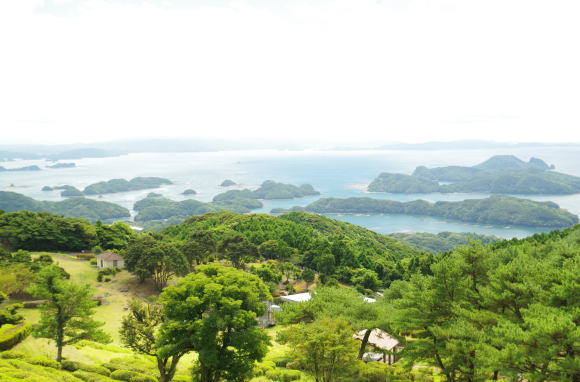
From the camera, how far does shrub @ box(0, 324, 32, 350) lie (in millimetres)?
17156

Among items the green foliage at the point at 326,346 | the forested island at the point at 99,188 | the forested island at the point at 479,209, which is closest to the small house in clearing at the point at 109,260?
the green foliage at the point at 326,346

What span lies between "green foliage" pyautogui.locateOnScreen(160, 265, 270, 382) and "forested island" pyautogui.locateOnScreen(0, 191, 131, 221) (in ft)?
406

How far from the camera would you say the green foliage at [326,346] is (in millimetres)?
14070

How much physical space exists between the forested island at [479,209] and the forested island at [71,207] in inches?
2331

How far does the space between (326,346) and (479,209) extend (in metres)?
143

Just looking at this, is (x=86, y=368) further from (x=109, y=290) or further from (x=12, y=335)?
(x=109, y=290)

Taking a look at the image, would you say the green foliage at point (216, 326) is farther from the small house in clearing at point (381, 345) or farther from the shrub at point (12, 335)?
the shrub at point (12, 335)

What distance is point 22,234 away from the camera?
133 feet

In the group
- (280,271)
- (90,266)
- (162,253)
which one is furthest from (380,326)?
(90,266)

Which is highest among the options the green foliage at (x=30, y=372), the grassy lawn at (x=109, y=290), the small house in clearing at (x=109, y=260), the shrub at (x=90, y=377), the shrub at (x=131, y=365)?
the green foliage at (x=30, y=372)

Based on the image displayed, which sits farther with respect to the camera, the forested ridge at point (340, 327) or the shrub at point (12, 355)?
the shrub at point (12, 355)

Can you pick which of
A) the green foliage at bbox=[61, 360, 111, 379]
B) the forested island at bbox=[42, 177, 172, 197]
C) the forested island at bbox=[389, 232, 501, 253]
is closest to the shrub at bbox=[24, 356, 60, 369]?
the green foliage at bbox=[61, 360, 111, 379]

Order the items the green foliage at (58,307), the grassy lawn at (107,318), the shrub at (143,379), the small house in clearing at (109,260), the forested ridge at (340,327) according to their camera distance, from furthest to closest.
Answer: the small house in clearing at (109,260)
the grassy lawn at (107,318)
the green foliage at (58,307)
the shrub at (143,379)
the forested ridge at (340,327)

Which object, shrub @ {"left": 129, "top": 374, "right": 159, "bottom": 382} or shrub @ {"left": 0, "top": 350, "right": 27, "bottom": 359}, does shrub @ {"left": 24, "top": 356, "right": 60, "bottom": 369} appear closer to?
shrub @ {"left": 0, "top": 350, "right": 27, "bottom": 359}
